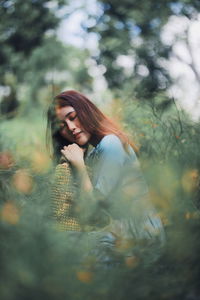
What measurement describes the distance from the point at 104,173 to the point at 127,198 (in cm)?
46


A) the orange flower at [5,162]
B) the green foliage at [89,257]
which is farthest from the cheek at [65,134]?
the green foliage at [89,257]

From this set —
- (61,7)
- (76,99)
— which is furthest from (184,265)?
(61,7)

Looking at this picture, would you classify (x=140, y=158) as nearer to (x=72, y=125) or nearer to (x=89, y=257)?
(x=72, y=125)

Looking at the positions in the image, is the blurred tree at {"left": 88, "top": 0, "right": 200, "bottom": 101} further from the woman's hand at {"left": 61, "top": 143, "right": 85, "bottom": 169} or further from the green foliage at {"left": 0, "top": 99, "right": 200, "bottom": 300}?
the green foliage at {"left": 0, "top": 99, "right": 200, "bottom": 300}

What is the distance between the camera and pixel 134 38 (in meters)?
5.66

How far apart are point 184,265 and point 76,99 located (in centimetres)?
109

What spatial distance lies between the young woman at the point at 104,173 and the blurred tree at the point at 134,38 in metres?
→ 1.25

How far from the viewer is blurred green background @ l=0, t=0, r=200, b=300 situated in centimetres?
100

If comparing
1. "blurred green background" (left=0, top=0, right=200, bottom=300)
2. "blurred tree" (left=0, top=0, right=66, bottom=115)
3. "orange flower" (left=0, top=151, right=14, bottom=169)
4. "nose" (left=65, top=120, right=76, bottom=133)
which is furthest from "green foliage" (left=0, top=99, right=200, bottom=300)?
"blurred tree" (left=0, top=0, right=66, bottom=115)

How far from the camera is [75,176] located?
5.79 feet

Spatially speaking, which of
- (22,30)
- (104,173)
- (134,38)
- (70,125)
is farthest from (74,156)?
(22,30)

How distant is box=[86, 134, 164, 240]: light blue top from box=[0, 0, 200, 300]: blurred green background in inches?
1.6

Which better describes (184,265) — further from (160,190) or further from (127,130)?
A: (127,130)

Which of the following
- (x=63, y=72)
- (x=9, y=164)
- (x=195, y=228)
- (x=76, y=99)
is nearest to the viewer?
(x=195, y=228)
